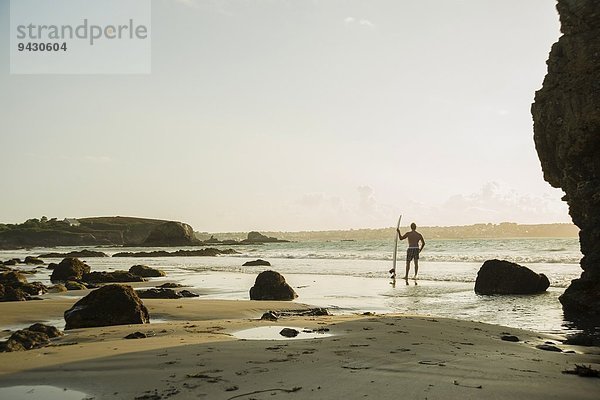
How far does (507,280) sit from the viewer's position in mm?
15898

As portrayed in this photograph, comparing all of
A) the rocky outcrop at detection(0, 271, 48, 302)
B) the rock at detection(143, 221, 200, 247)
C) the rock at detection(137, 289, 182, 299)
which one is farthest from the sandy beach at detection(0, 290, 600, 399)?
the rock at detection(143, 221, 200, 247)

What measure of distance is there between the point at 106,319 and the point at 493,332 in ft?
22.8

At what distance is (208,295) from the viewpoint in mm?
15906

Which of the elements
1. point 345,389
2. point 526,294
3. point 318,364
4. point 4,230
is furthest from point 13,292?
point 4,230

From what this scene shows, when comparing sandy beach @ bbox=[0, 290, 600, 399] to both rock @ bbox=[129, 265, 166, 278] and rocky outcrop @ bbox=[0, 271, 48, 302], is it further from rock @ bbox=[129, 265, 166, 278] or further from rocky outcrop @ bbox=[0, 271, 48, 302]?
rock @ bbox=[129, 265, 166, 278]

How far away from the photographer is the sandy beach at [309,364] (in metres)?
4.46

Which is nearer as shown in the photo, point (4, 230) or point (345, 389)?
point (345, 389)

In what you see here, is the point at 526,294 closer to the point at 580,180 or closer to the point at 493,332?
the point at 580,180

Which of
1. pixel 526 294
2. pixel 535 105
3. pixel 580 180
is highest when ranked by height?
pixel 535 105

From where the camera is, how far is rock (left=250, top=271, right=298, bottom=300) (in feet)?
47.9

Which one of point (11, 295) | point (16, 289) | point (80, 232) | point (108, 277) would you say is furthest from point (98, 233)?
point (11, 295)

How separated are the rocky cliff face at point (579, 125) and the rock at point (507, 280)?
2.86 m

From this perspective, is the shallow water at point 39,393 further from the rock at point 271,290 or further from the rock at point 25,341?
the rock at point 271,290

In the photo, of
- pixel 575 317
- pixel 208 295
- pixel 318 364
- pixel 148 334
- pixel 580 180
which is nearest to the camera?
pixel 318 364
